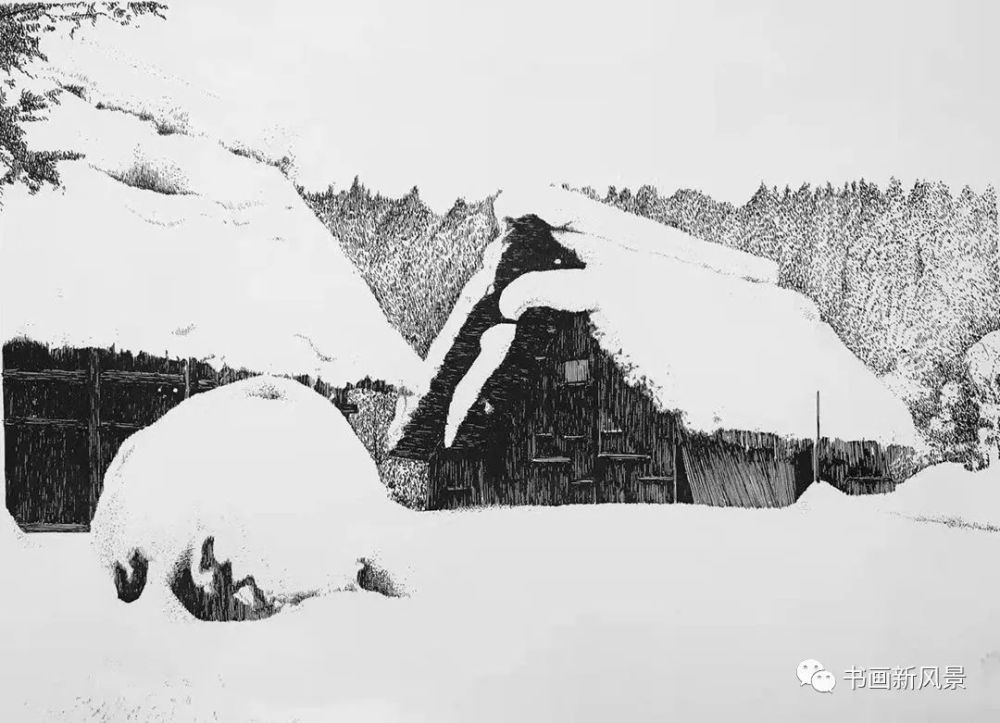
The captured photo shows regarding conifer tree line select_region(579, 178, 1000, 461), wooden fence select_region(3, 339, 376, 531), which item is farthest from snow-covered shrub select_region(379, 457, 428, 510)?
conifer tree line select_region(579, 178, 1000, 461)

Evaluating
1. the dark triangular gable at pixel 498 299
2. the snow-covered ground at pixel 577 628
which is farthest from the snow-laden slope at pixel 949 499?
the dark triangular gable at pixel 498 299

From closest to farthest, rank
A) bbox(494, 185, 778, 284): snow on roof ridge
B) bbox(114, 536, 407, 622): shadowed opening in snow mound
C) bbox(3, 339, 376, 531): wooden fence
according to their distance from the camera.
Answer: bbox(114, 536, 407, 622): shadowed opening in snow mound < bbox(3, 339, 376, 531): wooden fence < bbox(494, 185, 778, 284): snow on roof ridge

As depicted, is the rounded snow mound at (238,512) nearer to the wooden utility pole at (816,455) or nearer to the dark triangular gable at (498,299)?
the dark triangular gable at (498,299)

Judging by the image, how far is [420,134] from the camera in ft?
10.8

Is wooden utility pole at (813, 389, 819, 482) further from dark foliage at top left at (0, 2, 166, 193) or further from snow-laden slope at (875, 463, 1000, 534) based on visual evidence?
dark foliage at top left at (0, 2, 166, 193)

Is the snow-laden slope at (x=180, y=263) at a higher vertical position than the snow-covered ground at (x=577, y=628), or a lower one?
higher

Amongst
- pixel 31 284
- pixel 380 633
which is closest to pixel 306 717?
pixel 380 633

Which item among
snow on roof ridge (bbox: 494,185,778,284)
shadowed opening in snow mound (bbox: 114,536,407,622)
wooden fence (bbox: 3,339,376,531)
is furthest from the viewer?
snow on roof ridge (bbox: 494,185,778,284)

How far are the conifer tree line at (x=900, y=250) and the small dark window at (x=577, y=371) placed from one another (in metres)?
0.60

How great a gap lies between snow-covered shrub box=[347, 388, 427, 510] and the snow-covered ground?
0.11m

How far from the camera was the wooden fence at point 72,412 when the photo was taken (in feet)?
10.4

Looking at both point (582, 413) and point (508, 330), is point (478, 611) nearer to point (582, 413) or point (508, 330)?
point (582, 413)

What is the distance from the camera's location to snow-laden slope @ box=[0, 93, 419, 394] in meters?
3.17

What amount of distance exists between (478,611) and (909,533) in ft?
5.15
